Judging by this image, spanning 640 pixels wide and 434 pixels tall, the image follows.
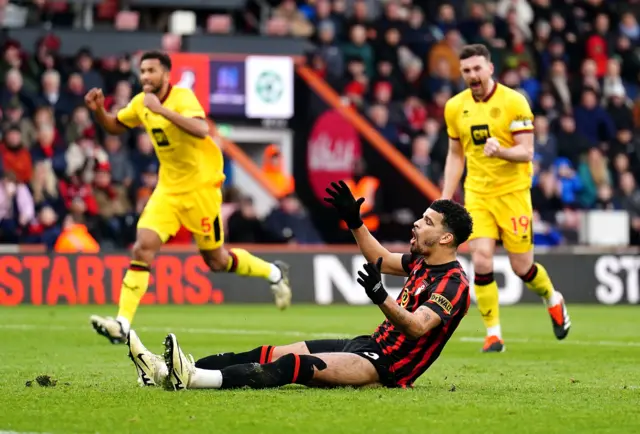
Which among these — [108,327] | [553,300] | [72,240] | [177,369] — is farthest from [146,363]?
[72,240]

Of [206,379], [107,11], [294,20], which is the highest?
[107,11]

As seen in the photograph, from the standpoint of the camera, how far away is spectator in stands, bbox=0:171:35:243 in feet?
65.1

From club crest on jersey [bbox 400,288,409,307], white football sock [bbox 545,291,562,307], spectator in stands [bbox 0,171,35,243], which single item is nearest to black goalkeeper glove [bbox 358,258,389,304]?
club crest on jersey [bbox 400,288,409,307]

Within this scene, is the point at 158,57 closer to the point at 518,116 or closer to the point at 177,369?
the point at 518,116

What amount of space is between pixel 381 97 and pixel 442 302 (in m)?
16.8

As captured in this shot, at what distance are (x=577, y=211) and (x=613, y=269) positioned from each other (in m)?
2.70

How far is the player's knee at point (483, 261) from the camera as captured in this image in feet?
40.5

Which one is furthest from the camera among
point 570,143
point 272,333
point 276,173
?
point 570,143

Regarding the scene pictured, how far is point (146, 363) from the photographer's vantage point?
812 centimetres

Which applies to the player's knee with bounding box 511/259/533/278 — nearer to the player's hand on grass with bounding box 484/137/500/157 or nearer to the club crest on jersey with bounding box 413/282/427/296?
the player's hand on grass with bounding box 484/137/500/157

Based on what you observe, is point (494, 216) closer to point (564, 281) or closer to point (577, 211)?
point (564, 281)

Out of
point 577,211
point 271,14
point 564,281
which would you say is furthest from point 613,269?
point 271,14

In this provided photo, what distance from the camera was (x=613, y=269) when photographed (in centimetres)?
2155

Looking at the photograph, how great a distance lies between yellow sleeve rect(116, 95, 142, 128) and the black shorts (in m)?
4.90
